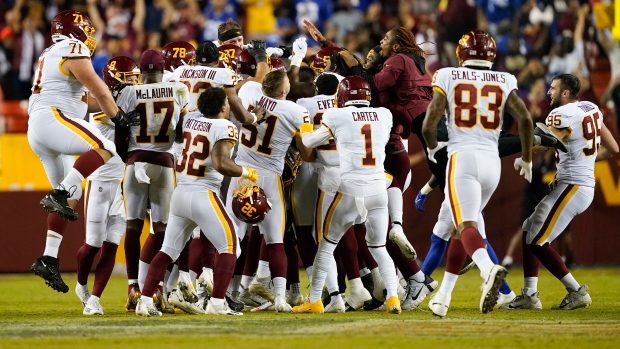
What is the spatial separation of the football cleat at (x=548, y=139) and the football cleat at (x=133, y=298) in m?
4.27

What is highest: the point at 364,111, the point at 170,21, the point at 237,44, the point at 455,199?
the point at 170,21

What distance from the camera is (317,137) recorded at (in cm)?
990

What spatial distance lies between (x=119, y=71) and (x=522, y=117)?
400 centimetres

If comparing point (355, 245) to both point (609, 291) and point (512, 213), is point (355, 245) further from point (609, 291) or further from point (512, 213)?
point (512, 213)

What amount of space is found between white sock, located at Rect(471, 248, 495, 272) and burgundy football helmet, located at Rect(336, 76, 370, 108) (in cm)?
194

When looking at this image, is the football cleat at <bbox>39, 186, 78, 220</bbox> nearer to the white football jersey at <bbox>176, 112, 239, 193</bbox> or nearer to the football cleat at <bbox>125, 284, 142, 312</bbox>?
the white football jersey at <bbox>176, 112, 239, 193</bbox>

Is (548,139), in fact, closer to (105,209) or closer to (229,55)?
(229,55)

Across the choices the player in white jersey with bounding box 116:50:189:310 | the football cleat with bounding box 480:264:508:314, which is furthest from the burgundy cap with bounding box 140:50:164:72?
the football cleat with bounding box 480:264:508:314

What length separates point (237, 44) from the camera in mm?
11875

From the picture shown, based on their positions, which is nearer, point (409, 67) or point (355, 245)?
point (355, 245)

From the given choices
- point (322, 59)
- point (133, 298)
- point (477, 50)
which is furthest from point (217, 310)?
point (322, 59)

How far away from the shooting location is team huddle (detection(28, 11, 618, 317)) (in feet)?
30.5

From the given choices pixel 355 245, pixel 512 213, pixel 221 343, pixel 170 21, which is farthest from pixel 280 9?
pixel 221 343

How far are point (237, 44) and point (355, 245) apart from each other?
→ 2.91 m
